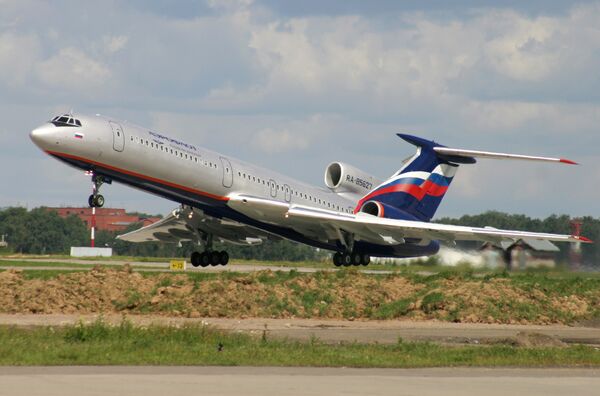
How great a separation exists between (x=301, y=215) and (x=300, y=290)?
1204 centimetres

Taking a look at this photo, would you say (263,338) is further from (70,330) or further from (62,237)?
(62,237)

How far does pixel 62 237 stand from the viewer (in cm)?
12406

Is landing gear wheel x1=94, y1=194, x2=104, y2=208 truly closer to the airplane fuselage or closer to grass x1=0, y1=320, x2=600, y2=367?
the airplane fuselage

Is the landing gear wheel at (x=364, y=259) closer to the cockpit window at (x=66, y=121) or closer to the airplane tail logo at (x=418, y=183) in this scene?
the airplane tail logo at (x=418, y=183)

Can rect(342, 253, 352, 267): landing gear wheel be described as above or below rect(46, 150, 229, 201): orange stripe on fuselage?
below

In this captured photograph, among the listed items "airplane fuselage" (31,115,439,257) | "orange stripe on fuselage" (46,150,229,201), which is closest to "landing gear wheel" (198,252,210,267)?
"airplane fuselage" (31,115,439,257)

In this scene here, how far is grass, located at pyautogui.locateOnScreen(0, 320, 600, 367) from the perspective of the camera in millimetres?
18781

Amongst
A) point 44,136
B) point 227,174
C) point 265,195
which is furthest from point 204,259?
point 44,136

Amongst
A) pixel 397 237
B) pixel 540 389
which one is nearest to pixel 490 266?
pixel 397 237

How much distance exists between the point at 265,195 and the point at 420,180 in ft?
29.4

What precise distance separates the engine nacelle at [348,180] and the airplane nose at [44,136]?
52.4 feet

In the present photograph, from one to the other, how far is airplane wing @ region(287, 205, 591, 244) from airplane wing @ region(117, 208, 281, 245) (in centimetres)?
292

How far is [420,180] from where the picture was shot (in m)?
50.1

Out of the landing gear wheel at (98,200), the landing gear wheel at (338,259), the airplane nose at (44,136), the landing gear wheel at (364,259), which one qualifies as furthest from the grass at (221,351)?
the landing gear wheel at (364,259)
